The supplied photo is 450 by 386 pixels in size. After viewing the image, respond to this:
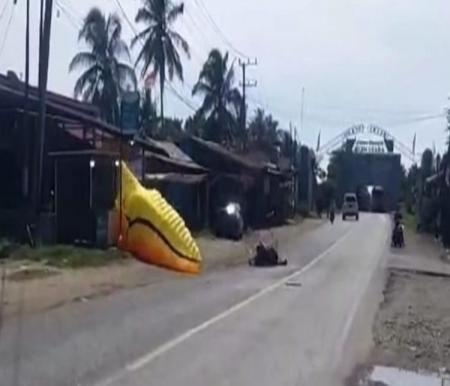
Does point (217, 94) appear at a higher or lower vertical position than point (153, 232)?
higher

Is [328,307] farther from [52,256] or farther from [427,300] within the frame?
[52,256]

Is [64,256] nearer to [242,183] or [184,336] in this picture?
[184,336]

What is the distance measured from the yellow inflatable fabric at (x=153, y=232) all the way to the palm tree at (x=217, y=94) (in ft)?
183

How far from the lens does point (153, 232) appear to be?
123 feet

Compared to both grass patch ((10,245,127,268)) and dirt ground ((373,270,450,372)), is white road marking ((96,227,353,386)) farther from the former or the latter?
grass patch ((10,245,127,268))

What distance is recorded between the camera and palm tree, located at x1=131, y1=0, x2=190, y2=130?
78.0 meters

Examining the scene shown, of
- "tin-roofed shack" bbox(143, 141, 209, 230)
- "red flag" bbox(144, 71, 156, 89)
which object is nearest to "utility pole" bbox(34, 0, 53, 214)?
"tin-roofed shack" bbox(143, 141, 209, 230)

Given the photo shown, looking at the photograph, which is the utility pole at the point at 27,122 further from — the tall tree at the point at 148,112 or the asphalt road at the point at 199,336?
the tall tree at the point at 148,112

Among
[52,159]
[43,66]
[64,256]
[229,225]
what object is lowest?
[64,256]

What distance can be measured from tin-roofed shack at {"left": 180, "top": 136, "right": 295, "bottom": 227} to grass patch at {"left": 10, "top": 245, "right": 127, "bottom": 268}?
2932cm

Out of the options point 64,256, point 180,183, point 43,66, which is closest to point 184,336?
point 64,256

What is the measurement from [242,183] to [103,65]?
36.9 ft

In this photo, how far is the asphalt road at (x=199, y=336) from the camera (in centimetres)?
1367

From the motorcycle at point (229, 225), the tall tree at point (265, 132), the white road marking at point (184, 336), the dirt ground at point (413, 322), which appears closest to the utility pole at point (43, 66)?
the white road marking at point (184, 336)
